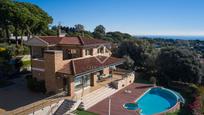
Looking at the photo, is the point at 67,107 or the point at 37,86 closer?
the point at 67,107

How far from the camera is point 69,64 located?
2583cm

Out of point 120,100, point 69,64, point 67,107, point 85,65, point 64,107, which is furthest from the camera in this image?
point 85,65

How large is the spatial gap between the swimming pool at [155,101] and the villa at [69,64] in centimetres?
470

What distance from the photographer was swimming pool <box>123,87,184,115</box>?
81.6 ft

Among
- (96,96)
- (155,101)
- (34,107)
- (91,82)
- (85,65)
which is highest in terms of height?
(85,65)

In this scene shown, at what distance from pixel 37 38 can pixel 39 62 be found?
17.0 feet

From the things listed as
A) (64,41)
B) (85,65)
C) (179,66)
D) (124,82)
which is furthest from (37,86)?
(179,66)

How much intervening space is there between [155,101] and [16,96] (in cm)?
1846

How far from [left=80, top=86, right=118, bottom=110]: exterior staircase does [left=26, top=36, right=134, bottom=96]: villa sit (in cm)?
155

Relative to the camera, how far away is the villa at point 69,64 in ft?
79.0

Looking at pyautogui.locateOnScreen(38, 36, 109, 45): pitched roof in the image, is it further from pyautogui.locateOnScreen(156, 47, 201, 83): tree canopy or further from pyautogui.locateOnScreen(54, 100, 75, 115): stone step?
pyautogui.locateOnScreen(156, 47, 201, 83): tree canopy

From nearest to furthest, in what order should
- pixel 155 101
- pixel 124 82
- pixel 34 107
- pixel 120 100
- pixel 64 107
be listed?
pixel 34 107 < pixel 64 107 < pixel 120 100 < pixel 155 101 < pixel 124 82

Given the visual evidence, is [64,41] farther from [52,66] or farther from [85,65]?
[52,66]

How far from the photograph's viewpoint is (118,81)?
100ft
